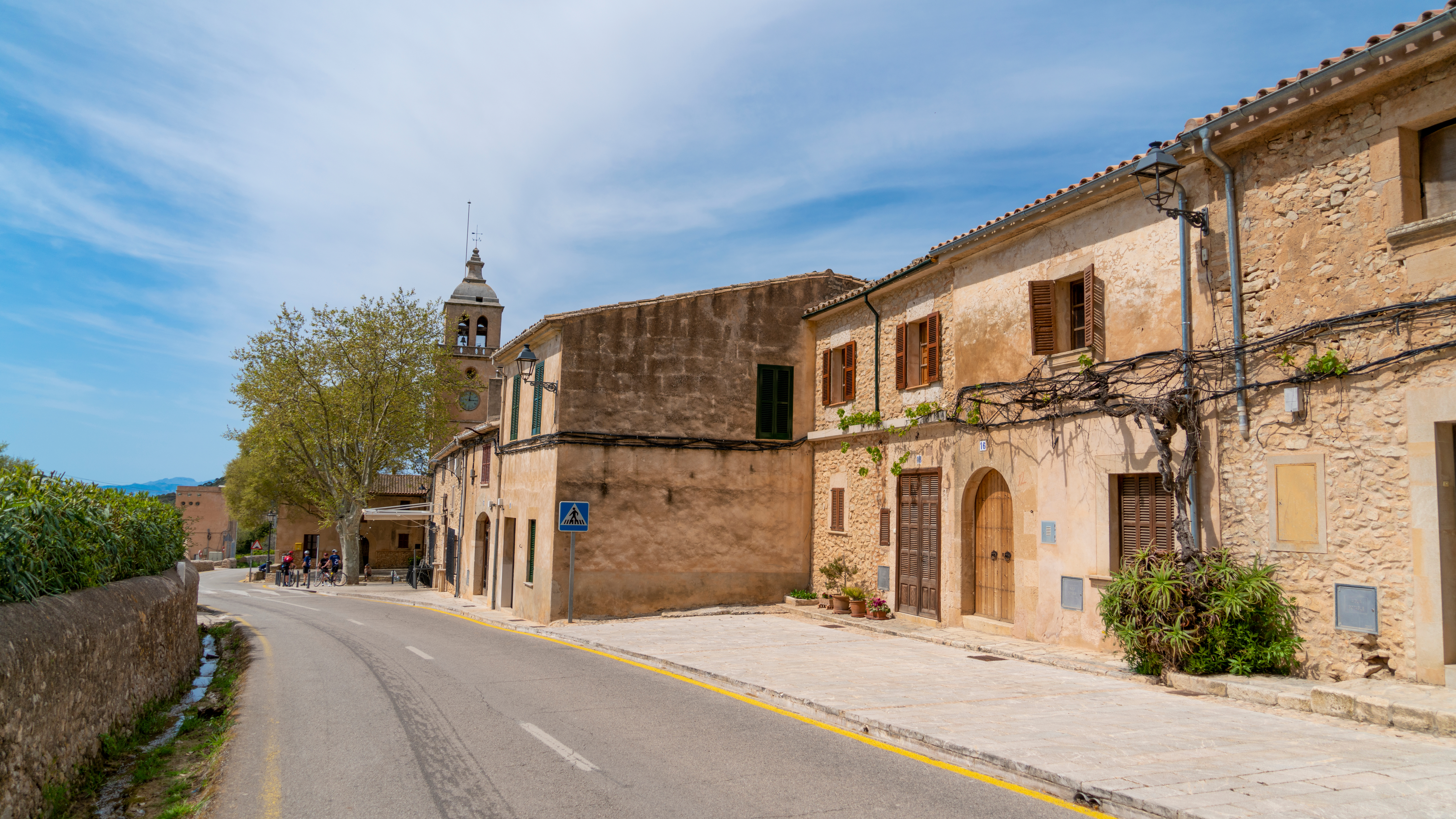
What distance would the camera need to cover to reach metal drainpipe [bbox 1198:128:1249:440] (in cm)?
1030

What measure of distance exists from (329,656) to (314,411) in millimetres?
27162

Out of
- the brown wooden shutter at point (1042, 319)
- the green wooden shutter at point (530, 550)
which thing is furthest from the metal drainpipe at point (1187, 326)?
the green wooden shutter at point (530, 550)

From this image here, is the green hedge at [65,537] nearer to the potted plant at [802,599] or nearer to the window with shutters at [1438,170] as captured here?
the potted plant at [802,599]

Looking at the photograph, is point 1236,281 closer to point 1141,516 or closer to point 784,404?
point 1141,516

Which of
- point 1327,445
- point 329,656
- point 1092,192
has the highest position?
point 1092,192

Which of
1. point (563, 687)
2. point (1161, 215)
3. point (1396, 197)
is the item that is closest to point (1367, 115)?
point (1396, 197)

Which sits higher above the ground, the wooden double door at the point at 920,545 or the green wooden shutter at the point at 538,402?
Result: the green wooden shutter at the point at 538,402

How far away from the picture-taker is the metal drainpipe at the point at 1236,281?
33.8ft

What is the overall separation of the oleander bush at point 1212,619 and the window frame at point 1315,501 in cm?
33

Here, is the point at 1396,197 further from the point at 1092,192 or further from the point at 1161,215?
the point at 1092,192

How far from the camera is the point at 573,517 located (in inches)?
718

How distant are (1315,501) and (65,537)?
12.3m

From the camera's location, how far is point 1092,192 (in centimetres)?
1245

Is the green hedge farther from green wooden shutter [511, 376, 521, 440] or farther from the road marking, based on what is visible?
green wooden shutter [511, 376, 521, 440]
